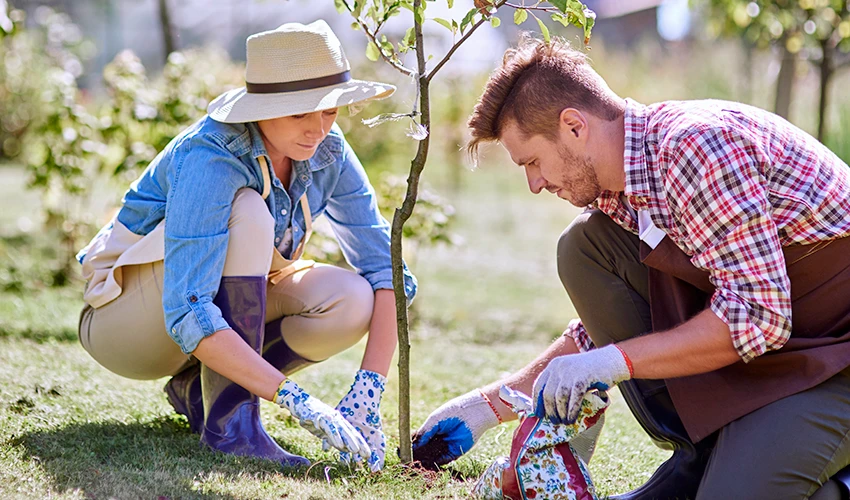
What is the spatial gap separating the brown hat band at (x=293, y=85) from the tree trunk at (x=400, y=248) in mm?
306

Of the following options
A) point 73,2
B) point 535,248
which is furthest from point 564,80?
point 73,2

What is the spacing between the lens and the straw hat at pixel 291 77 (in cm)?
249

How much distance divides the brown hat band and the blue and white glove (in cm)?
81

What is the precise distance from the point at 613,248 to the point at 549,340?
8.31ft

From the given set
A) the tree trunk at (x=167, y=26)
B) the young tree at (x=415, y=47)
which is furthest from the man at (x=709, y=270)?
the tree trunk at (x=167, y=26)

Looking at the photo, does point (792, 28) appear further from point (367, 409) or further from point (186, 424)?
point (186, 424)

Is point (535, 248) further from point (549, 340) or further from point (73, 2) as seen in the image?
point (73, 2)

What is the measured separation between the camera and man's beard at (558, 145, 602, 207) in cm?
230

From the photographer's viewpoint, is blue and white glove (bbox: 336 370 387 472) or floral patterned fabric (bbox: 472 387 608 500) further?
blue and white glove (bbox: 336 370 387 472)

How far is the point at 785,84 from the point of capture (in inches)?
221

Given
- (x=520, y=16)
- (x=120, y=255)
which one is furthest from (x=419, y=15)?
(x=120, y=255)

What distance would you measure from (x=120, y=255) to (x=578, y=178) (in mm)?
1322

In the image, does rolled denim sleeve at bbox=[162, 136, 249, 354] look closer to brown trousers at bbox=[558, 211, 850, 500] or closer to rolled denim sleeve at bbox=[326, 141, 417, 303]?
rolled denim sleeve at bbox=[326, 141, 417, 303]

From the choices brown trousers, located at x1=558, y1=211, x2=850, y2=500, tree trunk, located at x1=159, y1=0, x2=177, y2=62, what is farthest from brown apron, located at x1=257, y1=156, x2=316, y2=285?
tree trunk, located at x1=159, y1=0, x2=177, y2=62
